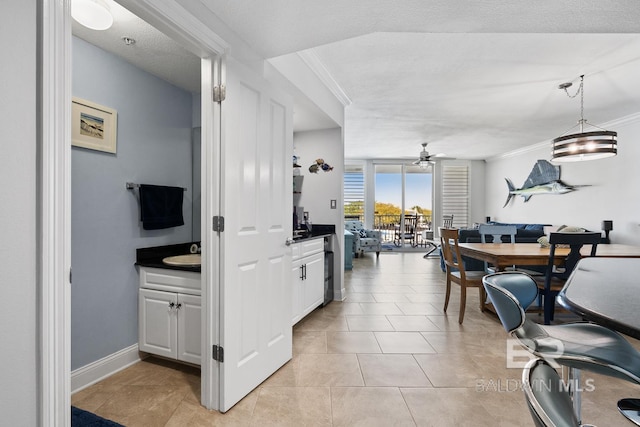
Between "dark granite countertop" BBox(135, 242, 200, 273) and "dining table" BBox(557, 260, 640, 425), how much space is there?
2.03 m

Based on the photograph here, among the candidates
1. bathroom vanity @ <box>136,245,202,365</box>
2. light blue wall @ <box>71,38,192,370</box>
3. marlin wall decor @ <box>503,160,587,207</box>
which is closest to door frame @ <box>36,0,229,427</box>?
bathroom vanity @ <box>136,245,202,365</box>

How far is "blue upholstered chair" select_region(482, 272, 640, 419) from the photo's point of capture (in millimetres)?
889

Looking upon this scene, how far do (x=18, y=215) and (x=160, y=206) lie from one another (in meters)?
1.66

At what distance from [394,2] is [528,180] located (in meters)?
7.43

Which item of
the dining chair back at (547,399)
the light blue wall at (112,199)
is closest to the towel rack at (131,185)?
the light blue wall at (112,199)

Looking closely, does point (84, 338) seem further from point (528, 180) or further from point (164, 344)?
point (528, 180)

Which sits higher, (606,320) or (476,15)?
(476,15)

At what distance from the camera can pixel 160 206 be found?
8.28ft

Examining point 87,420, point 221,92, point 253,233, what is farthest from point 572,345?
point 87,420

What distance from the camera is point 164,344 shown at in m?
2.26

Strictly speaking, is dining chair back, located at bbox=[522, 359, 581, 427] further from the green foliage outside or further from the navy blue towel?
the green foliage outside

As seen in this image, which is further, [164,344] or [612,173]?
[612,173]

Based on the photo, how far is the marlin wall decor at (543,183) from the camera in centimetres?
642

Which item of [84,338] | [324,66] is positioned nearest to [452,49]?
[324,66]
